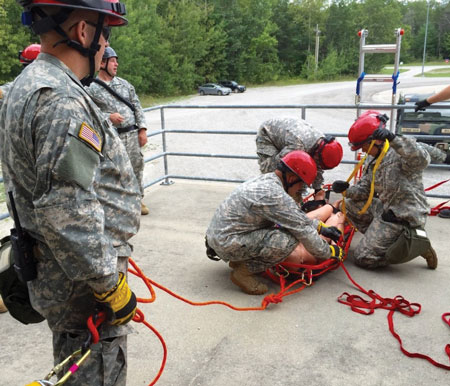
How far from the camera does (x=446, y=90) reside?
3949 millimetres

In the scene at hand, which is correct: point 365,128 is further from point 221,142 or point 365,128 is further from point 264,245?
point 221,142

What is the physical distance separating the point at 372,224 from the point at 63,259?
3091mm

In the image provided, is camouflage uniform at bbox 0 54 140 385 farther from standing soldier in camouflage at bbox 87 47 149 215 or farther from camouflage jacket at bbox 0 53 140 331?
standing soldier in camouflage at bbox 87 47 149 215

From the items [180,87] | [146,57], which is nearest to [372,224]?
[146,57]

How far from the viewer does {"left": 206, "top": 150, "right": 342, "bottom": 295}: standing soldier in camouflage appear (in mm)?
3219

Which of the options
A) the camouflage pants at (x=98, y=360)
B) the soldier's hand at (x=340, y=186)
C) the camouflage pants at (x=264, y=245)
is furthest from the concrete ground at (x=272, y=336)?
the camouflage pants at (x=98, y=360)

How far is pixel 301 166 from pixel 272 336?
119 cm

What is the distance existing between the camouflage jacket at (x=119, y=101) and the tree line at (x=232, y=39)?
17.1 meters

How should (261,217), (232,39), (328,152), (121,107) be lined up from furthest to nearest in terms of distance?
(232,39) < (121,107) < (328,152) < (261,217)

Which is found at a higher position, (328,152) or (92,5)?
(92,5)

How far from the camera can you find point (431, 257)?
373 cm

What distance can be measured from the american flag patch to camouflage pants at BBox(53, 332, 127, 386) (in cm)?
78

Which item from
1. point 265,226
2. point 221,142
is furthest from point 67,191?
point 221,142

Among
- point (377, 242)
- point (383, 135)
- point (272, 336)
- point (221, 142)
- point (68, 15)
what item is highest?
point (68, 15)
